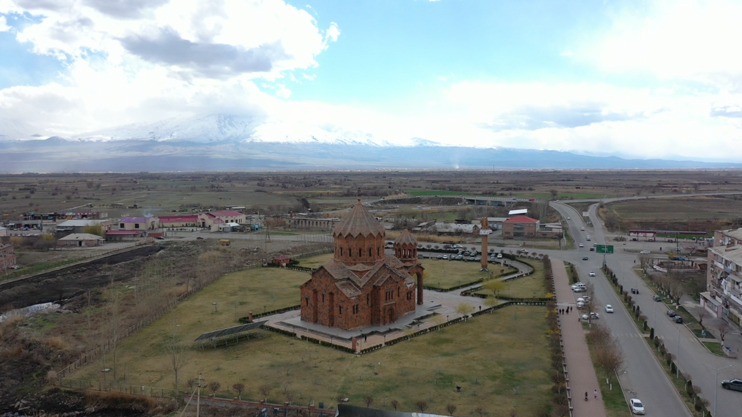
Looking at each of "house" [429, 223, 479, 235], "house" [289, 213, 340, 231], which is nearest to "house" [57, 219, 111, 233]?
"house" [289, 213, 340, 231]

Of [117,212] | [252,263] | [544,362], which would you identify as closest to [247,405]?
[544,362]

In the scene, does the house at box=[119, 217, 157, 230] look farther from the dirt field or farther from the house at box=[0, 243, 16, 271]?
the dirt field

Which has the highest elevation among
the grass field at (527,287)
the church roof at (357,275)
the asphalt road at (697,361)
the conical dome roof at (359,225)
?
the conical dome roof at (359,225)

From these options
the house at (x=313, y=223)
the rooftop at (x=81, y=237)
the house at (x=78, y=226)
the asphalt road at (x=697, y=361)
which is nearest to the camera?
the asphalt road at (x=697, y=361)

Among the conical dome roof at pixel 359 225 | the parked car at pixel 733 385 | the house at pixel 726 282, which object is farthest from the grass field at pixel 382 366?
the house at pixel 726 282

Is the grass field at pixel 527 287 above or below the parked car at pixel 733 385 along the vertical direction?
below

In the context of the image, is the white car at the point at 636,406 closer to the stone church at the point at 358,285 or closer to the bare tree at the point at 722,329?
the bare tree at the point at 722,329

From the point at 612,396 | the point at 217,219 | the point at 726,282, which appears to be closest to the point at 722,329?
the point at 726,282

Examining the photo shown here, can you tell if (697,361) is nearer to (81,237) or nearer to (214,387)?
(214,387)

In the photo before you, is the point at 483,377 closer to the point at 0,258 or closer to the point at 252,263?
the point at 252,263
